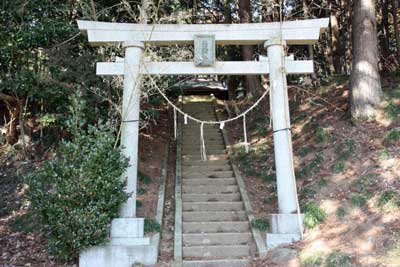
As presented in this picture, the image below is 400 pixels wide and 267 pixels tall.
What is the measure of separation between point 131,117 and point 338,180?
4.30 meters

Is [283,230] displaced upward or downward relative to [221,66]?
downward

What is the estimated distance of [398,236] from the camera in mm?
5602

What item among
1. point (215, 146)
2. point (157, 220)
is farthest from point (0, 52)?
point (215, 146)

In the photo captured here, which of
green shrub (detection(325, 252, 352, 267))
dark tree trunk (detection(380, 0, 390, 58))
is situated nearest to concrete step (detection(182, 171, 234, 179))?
green shrub (detection(325, 252, 352, 267))

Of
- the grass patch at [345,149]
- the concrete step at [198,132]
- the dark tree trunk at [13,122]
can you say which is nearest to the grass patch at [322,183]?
the grass patch at [345,149]

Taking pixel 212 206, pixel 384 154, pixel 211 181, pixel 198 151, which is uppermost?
pixel 198 151

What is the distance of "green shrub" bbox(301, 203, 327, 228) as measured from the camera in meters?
6.79

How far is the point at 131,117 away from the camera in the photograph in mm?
7031

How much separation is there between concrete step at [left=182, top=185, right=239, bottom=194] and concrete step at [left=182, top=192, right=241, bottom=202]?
18 centimetres

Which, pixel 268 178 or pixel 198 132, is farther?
pixel 198 132

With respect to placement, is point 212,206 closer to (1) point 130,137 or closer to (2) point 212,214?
(2) point 212,214

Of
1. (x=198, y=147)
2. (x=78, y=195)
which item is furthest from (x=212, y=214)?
(x=198, y=147)

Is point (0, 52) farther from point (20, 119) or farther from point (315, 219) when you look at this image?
point (315, 219)

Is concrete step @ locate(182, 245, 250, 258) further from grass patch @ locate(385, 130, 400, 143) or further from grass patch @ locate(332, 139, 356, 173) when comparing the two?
grass patch @ locate(385, 130, 400, 143)
